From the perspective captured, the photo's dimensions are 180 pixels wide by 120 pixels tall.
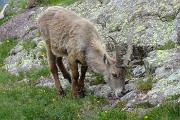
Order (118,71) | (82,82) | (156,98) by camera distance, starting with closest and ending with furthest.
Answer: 1. (156,98)
2. (118,71)
3. (82,82)

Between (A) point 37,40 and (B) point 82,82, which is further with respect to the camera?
(A) point 37,40

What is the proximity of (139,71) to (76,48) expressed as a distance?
2.45 meters

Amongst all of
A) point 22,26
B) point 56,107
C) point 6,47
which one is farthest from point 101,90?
point 22,26

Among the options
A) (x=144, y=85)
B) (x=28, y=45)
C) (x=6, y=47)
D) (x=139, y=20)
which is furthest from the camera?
(x=6, y=47)

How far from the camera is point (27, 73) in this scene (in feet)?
61.2

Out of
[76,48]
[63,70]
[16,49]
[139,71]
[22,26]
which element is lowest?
[16,49]

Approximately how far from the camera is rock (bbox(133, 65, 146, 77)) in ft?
48.6

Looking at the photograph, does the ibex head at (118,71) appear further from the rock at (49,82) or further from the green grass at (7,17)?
the green grass at (7,17)

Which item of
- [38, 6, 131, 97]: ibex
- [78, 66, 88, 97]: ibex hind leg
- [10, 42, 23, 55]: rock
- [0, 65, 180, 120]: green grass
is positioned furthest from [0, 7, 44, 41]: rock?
[78, 66, 88, 97]: ibex hind leg

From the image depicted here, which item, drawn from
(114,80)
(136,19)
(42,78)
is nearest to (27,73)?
(42,78)

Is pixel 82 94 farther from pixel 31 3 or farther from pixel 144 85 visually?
pixel 31 3

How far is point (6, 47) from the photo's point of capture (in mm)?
23297

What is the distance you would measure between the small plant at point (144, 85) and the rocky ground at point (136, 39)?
0.12m

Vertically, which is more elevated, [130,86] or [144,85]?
[144,85]
